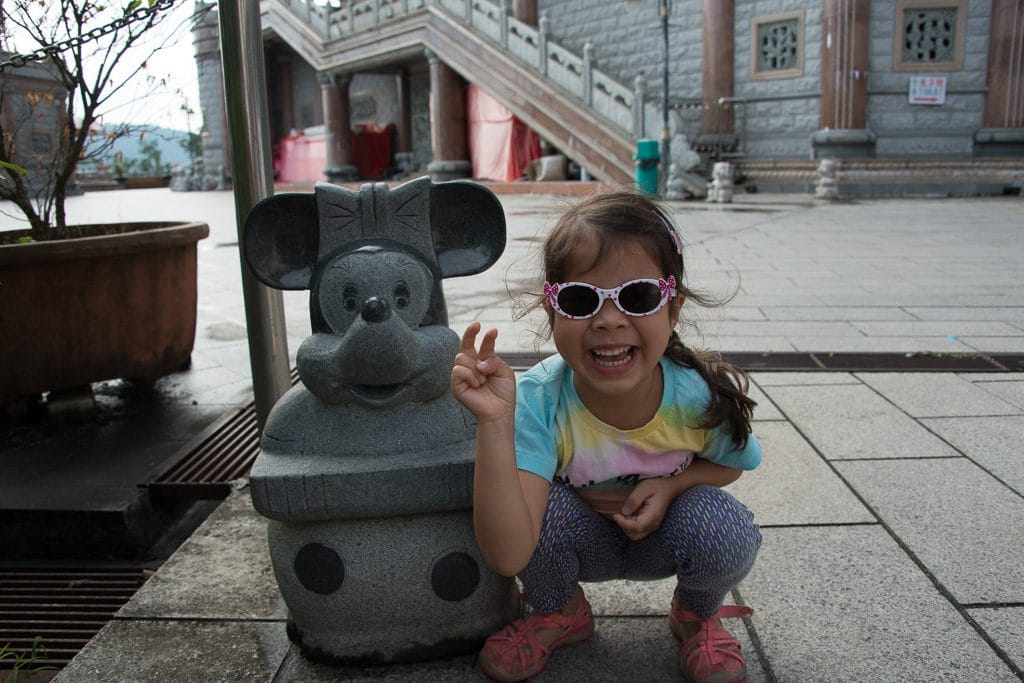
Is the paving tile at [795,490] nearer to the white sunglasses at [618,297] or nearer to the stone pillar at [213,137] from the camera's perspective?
the white sunglasses at [618,297]

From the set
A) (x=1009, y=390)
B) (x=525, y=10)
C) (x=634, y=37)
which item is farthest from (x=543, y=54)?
(x=1009, y=390)

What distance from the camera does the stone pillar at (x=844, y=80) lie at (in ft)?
50.3

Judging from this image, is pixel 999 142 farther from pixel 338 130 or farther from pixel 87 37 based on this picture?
pixel 87 37

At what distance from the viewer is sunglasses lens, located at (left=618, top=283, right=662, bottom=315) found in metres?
1.62

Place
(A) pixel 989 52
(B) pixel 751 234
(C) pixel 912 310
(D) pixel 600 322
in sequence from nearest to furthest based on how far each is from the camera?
1. (D) pixel 600 322
2. (C) pixel 912 310
3. (B) pixel 751 234
4. (A) pixel 989 52

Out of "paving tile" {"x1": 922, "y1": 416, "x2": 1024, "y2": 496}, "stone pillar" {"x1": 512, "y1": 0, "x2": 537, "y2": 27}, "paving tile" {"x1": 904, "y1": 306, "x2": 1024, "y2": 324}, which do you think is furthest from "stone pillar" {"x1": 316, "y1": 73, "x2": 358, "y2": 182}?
"paving tile" {"x1": 922, "y1": 416, "x2": 1024, "y2": 496}

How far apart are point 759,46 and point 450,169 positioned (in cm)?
721

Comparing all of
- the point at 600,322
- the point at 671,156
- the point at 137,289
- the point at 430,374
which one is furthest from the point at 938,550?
the point at 671,156

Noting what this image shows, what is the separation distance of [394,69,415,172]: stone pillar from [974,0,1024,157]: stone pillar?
14274 millimetres

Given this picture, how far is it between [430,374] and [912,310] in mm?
4588

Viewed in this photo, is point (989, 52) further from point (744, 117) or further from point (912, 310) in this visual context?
point (912, 310)

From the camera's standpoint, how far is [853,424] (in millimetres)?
3311

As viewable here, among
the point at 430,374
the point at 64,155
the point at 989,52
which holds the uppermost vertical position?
the point at 989,52

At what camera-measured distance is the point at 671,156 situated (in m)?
15.7
